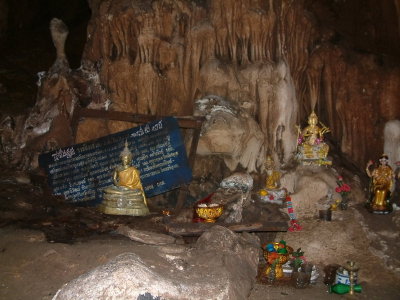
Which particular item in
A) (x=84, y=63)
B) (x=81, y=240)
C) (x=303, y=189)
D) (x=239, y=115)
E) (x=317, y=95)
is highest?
(x=84, y=63)

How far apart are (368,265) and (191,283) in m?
4.01

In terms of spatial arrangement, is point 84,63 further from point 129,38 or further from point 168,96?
point 168,96

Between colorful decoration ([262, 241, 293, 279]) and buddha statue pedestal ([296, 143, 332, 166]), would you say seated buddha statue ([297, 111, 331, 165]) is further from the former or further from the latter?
colorful decoration ([262, 241, 293, 279])

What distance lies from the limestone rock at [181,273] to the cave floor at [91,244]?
58 cm

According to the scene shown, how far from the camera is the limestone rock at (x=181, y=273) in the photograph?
332 centimetres

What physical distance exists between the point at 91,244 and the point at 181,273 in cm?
159

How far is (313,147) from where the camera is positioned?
8461 mm

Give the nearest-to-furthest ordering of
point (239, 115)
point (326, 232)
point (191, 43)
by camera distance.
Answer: point (326, 232) → point (239, 115) → point (191, 43)

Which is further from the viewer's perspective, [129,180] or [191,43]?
[191,43]

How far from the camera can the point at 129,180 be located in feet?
25.5

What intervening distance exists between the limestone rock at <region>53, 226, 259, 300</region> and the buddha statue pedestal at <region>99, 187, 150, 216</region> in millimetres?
2448

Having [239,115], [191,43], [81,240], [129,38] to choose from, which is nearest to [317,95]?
[239,115]

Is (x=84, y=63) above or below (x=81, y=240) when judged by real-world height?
above

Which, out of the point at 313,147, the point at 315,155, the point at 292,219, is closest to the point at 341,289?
the point at 292,219
